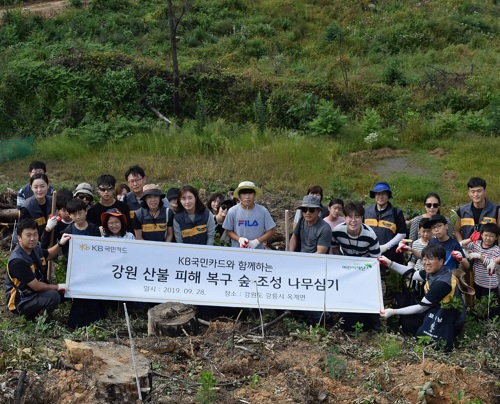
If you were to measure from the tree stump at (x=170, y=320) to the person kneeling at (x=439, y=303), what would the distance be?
192 cm

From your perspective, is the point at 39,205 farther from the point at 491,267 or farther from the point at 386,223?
the point at 491,267

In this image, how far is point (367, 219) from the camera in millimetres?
8688

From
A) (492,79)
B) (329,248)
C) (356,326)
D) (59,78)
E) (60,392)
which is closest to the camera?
(60,392)

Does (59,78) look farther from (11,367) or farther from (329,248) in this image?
(11,367)

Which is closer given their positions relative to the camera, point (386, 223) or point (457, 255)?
point (457, 255)

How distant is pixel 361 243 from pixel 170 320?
2.17 metres

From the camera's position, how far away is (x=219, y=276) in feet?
25.8

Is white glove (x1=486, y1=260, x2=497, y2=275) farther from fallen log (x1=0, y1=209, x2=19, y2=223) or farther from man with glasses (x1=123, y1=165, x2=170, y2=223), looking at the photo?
fallen log (x1=0, y1=209, x2=19, y2=223)

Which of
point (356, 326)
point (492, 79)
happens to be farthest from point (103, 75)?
point (356, 326)

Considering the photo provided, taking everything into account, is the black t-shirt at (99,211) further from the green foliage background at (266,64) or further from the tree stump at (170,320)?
the green foliage background at (266,64)

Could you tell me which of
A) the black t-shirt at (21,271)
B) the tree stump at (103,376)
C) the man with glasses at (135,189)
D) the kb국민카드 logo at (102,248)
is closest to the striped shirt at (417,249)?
the man with glasses at (135,189)

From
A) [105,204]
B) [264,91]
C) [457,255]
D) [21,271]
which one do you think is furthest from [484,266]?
[264,91]

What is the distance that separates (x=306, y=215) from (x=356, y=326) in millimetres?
1274

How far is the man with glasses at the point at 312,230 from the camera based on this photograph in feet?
26.2
